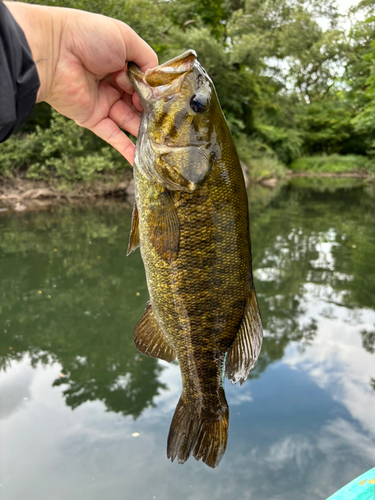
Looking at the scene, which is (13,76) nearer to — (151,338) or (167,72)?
(167,72)

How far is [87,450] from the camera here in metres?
3.74

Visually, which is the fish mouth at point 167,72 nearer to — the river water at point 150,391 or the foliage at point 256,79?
the river water at point 150,391

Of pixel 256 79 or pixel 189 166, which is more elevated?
pixel 189 166

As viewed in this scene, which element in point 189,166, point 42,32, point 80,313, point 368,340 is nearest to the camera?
point 189,166

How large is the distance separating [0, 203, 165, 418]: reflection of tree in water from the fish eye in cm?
349

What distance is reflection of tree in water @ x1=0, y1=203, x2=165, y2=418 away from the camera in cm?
475

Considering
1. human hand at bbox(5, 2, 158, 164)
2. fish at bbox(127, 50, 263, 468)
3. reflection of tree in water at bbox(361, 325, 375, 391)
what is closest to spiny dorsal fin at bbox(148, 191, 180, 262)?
fish at bbox(127, 50, 263, 468)

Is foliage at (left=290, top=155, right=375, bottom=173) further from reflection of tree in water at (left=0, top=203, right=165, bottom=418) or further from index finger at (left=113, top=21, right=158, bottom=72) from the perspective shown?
index finger at (left=113, top=21, right=158, bottom=72)

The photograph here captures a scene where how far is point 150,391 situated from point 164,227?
3.41m

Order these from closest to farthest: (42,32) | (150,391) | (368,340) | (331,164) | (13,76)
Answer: (13,76) → (42,32) → (150,391) → (368,340) → (331,164)

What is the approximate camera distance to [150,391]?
4.58 metres

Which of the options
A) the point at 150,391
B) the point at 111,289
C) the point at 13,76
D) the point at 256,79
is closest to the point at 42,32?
the point at 13,76

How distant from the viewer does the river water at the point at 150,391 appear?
344cm

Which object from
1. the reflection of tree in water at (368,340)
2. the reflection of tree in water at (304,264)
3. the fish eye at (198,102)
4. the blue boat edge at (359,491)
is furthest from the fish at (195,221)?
the reflection of tree in water at (368,340)
